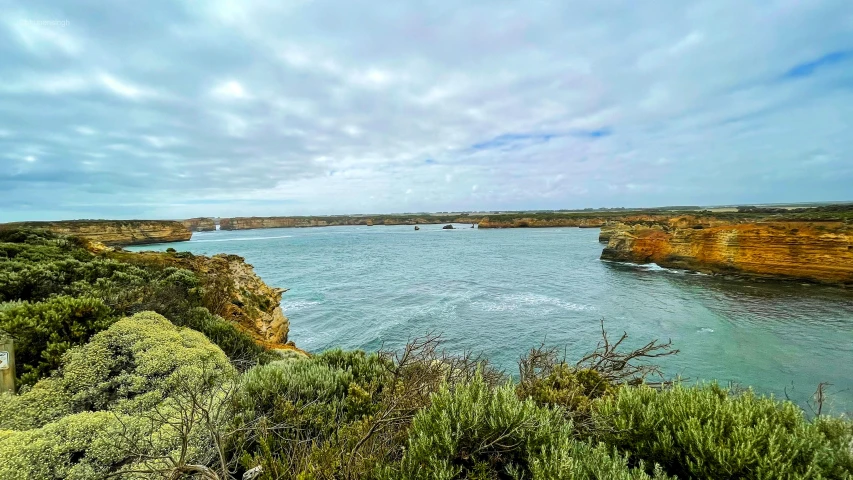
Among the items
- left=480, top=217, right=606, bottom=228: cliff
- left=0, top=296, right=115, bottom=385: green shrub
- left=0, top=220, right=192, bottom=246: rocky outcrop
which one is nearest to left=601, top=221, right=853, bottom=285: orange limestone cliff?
left=0, top=296, right=115, bottom=385: green shrub

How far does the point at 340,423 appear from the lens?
13.6 feet

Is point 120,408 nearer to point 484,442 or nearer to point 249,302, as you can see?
point 484,442

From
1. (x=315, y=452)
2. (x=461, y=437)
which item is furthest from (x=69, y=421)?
(x=461, y=437)

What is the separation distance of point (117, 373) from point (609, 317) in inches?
781

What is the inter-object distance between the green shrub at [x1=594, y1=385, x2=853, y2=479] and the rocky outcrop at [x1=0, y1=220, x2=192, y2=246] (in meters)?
73.1

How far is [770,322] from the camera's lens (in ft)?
57.1

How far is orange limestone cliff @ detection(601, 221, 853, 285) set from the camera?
2383 cm

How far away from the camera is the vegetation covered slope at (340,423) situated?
289 centimetres

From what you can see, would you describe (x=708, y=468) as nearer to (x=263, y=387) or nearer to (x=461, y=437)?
(x=461, y=437)

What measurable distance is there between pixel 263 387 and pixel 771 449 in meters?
5.44

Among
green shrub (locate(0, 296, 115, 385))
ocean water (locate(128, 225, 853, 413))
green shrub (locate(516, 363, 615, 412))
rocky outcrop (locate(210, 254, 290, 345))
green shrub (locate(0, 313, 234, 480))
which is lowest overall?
ocean water (locate(128, 225, 853, 413))

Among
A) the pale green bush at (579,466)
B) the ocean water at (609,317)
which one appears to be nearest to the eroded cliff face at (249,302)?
the ocean water at (609,317)

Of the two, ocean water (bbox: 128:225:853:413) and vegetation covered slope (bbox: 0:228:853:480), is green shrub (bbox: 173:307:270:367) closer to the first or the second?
vegetation covered slope (bbox: 0:228:853:480)

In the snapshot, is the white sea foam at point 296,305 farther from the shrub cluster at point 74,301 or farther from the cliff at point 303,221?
the cliff at point 303,221
